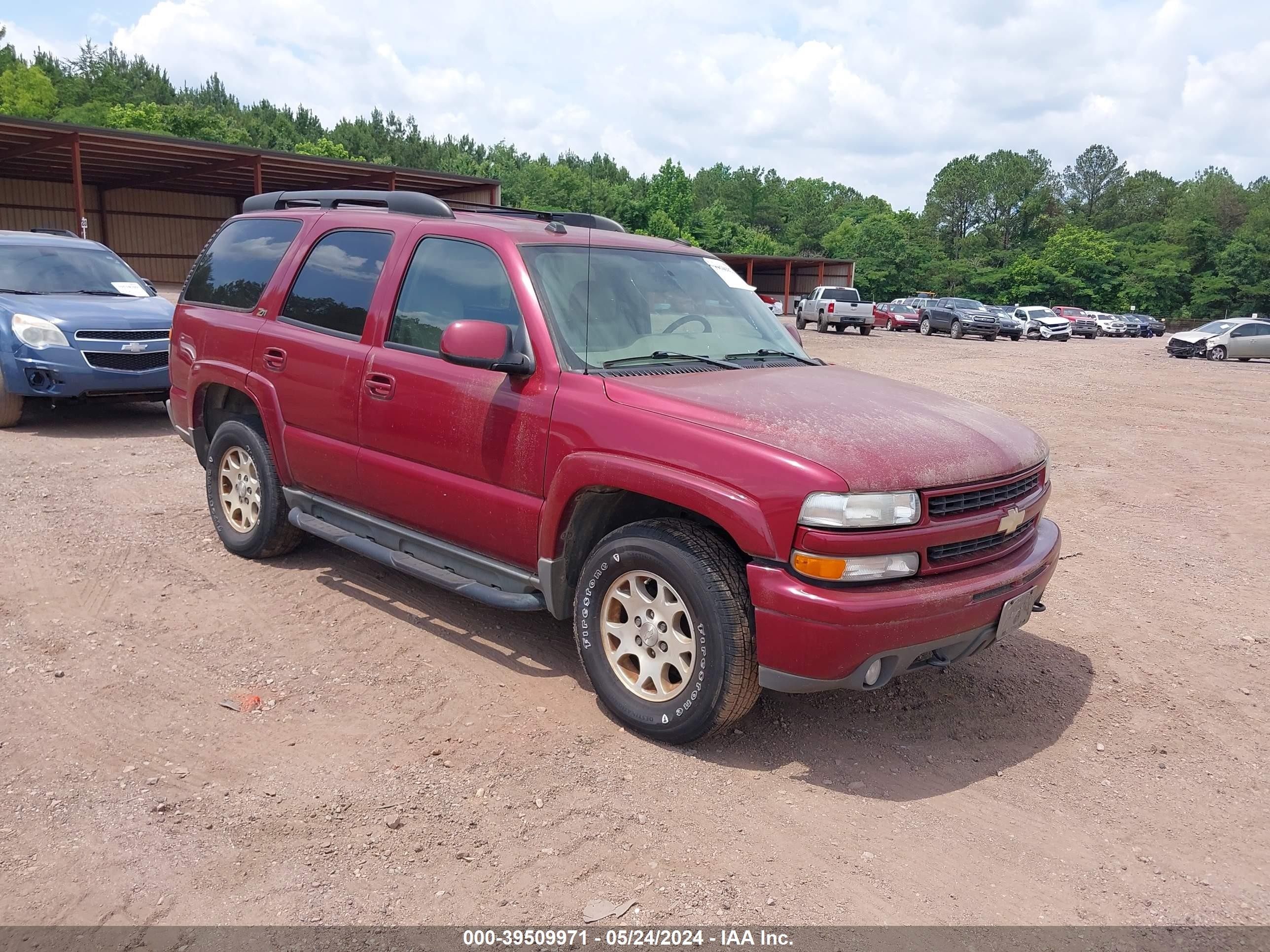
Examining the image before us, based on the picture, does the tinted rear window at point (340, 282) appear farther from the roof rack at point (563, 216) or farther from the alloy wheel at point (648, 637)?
the alloy wheel at point (648, 637)

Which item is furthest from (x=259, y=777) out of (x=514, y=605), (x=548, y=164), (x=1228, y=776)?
(x=548, y=164)

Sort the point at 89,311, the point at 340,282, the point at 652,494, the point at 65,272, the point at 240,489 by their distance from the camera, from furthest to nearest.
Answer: the point at 65,272, the point at 89,311, the point at 240,489, the point at 340,282, the point at 652,494

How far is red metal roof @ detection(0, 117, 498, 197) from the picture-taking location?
2297cm

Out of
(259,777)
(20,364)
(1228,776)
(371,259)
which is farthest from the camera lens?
(20,364)

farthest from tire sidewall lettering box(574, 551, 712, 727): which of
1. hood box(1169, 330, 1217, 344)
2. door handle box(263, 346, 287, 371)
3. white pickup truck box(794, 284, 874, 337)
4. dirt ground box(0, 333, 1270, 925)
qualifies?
white pickup truck box(794, 284, 874, 337)

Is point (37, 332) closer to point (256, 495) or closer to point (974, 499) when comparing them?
point (256, 495)

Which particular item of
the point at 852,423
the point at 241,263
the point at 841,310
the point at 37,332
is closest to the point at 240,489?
the point at 241,263

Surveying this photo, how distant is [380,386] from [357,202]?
1500 millimetres

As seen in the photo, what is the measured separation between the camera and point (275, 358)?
5.23 metres

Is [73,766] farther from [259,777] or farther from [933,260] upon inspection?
[933,260]

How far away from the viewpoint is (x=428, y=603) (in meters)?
5.23

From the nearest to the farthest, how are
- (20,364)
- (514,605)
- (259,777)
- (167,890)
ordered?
(167,890), (259,777), (514,605), (20,364)

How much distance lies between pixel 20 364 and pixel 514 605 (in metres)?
7.27

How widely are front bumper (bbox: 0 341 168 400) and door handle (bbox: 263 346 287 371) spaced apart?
4.72 meters
